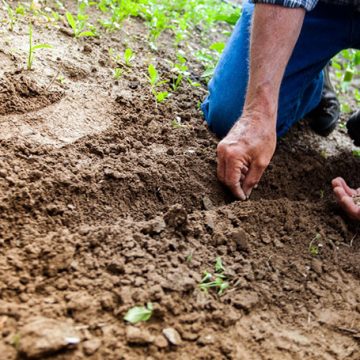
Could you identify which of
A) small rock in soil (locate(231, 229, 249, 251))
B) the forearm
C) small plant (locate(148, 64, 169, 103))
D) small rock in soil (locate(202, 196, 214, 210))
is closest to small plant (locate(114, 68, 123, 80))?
small plant (locate(148, 64, 169, 103))

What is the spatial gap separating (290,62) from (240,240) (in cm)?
109

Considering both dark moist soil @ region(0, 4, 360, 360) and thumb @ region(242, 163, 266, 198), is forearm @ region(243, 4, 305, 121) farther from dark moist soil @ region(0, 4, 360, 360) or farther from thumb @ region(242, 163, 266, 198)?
dark moist soil @ region(0, 4, 360, 360)

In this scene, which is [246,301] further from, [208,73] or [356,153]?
[208,73]

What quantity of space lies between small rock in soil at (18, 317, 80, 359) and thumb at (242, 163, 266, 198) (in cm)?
96

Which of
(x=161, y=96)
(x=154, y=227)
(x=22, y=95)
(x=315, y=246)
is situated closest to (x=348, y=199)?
(x=315, y=246)

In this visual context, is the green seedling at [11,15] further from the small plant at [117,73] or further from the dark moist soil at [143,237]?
the small plant at [117,73]

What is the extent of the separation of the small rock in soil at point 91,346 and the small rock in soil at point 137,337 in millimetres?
80

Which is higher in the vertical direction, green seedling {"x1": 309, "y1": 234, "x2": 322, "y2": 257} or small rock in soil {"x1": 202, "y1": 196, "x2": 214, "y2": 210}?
green seedling {"x1": 309, "y1": 234, "x2": 322, "y2": 257}

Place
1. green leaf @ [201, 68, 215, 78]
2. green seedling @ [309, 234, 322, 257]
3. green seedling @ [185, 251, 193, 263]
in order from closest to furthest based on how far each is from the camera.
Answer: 1. green seedling @ [185, 251, 193, 263]
2. green seedling @ [309, 234, 322, 257]
3. green leaf @ [201, 68, 215, 78]

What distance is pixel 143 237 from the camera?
4.88 feet

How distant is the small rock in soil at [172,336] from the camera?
1229mm

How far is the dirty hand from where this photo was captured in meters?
1.80

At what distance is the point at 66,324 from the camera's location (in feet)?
3.91

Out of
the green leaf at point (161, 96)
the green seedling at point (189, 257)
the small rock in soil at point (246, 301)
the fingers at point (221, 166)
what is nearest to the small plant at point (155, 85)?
the green leaf at point (161, 96)
